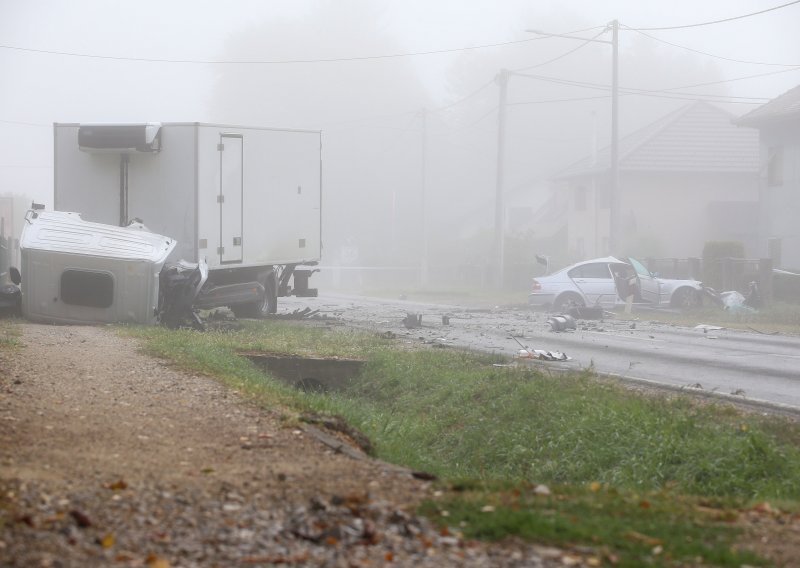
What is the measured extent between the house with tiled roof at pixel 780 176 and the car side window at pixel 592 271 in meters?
11.6

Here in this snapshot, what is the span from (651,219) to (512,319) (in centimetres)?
2564

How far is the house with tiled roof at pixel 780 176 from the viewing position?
37062 millimetres

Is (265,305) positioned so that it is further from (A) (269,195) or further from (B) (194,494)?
(B) (194,494)

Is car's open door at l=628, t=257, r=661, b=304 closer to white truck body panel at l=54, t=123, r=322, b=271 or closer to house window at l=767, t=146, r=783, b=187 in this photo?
white truck body panel at l=54, t=123, r=322, b=271

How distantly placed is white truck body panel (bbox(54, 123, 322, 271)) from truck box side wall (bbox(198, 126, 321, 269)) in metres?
0.02

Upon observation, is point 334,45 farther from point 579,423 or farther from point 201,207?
point 579,423

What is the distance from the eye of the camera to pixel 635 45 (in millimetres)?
87312

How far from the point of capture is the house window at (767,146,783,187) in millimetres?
38250

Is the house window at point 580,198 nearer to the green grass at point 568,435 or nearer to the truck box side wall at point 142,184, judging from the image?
the truck box side wall at point 142,184

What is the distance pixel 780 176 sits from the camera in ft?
126

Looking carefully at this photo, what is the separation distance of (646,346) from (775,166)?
2316 centimetres

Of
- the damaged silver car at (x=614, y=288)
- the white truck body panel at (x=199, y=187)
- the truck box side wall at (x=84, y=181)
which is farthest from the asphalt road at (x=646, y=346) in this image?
the truck box side wall at (x=84, y=181)

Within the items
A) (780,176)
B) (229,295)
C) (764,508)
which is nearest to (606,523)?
(764,508)

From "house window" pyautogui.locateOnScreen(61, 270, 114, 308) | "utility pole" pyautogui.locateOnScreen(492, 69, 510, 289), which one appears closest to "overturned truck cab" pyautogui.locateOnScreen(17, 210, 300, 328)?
"house window" pyautogui.locateOnScreen(61, 270, 114, 308)
